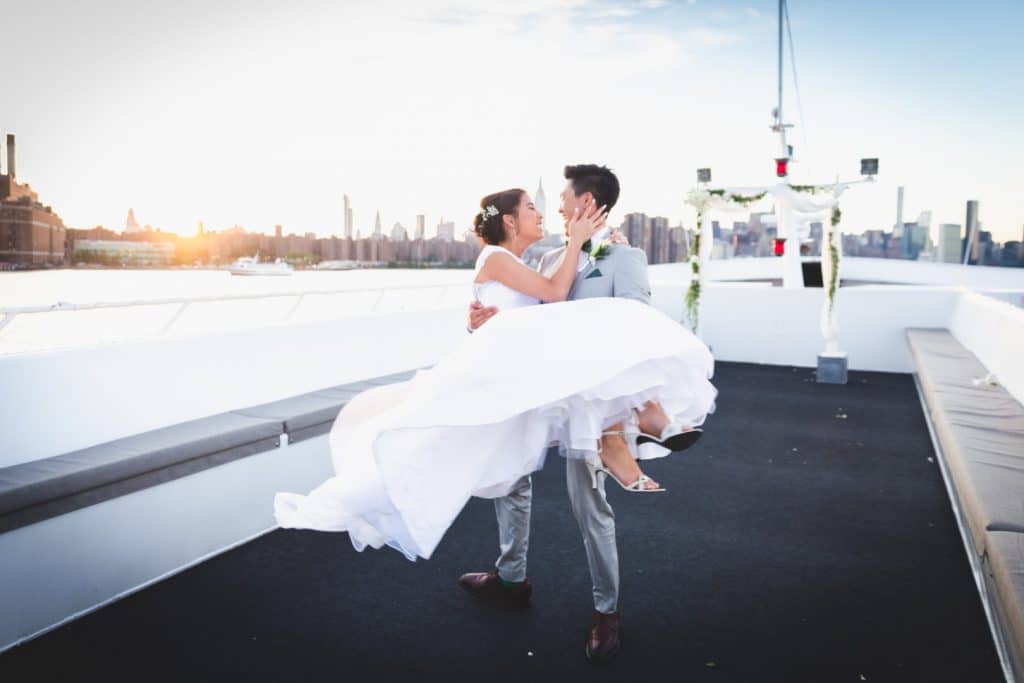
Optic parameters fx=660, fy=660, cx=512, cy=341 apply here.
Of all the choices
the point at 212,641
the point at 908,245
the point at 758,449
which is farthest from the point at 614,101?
the point at 908,245

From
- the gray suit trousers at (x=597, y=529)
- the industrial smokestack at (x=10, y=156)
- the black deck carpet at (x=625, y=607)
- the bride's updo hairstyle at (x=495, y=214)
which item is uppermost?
the industrial smokestack at (x=10, y=156)

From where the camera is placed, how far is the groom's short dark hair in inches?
86.2

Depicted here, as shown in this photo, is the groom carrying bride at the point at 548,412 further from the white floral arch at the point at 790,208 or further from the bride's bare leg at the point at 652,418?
the white floral arch at the point at 790,208

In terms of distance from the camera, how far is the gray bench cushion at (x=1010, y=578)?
1.57 meters

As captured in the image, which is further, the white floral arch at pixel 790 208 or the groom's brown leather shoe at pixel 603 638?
the white floral arch at pixel 790 208

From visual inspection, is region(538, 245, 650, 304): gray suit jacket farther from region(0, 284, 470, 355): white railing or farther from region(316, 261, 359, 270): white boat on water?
region(316, 261, 359, 270): white boat on water

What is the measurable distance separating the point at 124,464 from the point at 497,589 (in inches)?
61.2

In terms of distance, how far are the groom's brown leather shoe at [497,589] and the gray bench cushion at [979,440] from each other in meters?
1.55

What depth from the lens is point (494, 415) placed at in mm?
1827

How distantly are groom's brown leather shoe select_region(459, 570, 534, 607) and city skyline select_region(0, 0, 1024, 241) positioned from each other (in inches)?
86.0

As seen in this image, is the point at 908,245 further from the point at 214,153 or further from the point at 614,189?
the point at 614,189

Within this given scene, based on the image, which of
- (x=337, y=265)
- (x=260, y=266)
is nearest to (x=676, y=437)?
(x=337, y=265)

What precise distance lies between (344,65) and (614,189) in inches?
308

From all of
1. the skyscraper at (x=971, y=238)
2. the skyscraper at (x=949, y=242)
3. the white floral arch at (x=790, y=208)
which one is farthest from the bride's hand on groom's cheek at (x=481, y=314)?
the skyscraper at (x=949, y=242)
